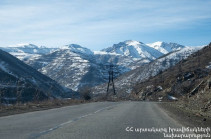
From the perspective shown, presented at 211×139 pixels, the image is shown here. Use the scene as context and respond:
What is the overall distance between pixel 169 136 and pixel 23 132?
15.7 feet

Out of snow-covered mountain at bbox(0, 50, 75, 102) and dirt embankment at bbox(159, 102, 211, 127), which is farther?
snow-covered mountain at bbox(0, 50, 75, 102)

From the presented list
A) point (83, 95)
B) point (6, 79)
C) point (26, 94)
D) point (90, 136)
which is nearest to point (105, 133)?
point (90, 136)

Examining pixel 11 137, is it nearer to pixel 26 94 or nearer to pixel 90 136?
pixel 90 136

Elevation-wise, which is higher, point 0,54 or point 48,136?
point 0,54

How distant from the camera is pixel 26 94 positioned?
9438 cm

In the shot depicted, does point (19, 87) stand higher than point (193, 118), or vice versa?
point (19, 87)

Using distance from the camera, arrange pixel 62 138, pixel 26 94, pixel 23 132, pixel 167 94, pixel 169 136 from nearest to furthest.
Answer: pixel 62 138 → pixel 169 136 → pixel 23 132 → pixel 167 94 → pixel 26 94

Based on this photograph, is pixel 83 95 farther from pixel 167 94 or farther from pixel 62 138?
pixel 62 138

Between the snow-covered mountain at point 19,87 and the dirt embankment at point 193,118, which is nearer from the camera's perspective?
the dirt embankment at point 193,118

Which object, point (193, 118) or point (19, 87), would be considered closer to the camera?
point (193, 118)

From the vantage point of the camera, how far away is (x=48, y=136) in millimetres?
10812

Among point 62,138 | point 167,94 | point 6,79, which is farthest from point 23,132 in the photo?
point 6,79

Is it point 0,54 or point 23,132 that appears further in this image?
point 0,54

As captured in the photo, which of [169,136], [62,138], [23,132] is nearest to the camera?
[62,138]
